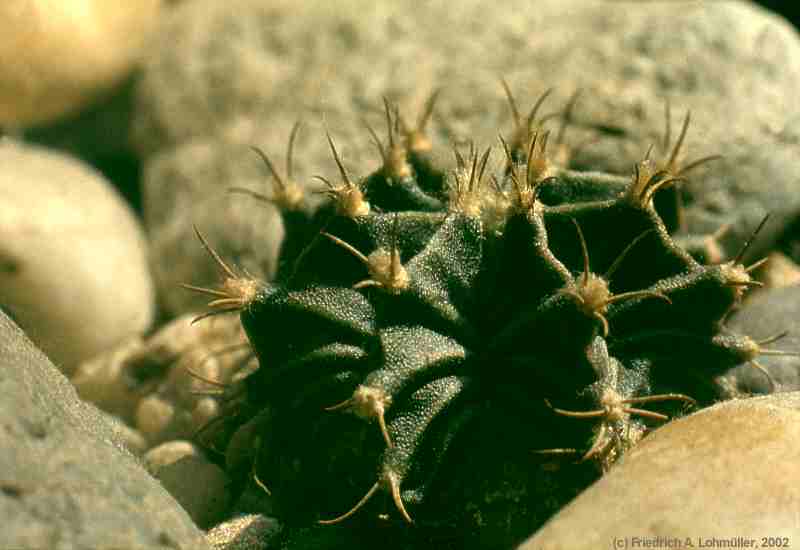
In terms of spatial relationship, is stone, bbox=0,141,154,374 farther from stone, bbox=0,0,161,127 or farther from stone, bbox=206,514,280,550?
stone, bbox=206,514,280,550

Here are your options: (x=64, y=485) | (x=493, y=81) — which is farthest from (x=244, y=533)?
(x=493, y=81)

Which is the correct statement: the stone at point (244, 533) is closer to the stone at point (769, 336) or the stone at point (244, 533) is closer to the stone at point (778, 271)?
the stone at point (769, 336)

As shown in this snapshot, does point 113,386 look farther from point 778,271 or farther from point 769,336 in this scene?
point 778,271

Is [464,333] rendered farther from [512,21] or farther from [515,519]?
[512,21]

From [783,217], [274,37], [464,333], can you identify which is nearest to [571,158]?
[783,217]

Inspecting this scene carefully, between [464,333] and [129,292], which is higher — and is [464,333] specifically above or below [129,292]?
above

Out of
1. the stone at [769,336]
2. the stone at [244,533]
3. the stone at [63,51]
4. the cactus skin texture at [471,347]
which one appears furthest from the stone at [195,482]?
the stone at [63,51]

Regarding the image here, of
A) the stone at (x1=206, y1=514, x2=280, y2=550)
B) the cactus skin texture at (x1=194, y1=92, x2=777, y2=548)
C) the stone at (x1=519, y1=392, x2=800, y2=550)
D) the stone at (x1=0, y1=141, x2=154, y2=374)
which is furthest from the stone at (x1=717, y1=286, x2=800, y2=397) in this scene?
the stone at (x1=0, y1=141, x2=154, y2=374)
